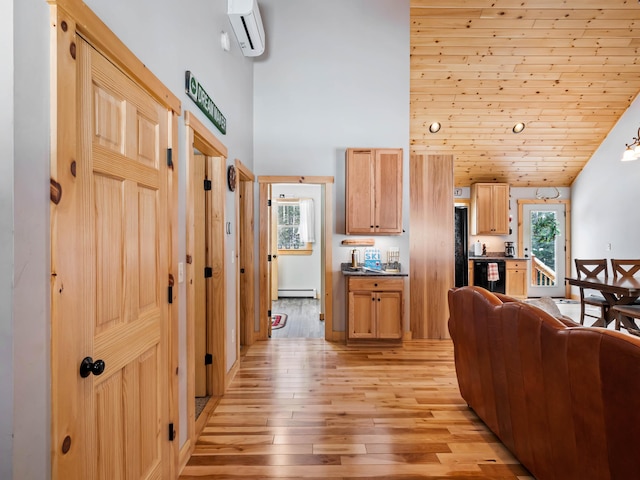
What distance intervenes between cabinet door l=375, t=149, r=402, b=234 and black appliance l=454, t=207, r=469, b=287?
1.70m

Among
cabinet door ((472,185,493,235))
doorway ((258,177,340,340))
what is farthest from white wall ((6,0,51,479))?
cabinet door ((472,185,493,235))

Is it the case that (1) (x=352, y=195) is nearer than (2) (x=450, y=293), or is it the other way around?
(2) (x=450, y=293)

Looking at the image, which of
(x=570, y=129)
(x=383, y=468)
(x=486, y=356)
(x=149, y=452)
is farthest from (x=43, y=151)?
(x=570, y=129)

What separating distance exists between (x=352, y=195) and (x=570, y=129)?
4.66 meters

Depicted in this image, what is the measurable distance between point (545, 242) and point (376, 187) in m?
5.42

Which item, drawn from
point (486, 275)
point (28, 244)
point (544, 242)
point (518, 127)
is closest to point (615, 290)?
point (486, 275)

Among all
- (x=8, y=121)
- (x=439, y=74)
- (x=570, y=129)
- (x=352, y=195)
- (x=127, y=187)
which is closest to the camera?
(x=8, y=121)

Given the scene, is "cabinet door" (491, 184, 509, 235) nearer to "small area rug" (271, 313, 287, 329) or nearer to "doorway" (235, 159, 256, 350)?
"small area rug" (271, 313, 287, 329)

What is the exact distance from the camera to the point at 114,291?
4.42 ft

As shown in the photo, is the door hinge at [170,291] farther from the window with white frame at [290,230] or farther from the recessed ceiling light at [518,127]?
the recessed ceiling light at [518,127]

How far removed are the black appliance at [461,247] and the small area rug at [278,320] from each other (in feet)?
9.47

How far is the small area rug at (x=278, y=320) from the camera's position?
5.09 m

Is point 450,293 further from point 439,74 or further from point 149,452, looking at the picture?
point 439,74

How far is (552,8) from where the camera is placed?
4.24m
